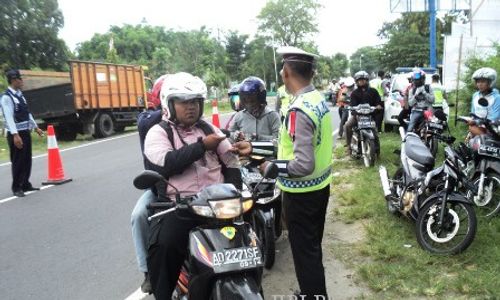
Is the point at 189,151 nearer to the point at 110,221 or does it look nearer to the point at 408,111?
the point at 110,221

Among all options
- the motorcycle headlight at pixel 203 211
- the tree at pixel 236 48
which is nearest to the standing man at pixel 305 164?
the motorcycle headlight at pixel 203 211

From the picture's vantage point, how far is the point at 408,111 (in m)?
10.4

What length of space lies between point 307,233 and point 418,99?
6.97 meters

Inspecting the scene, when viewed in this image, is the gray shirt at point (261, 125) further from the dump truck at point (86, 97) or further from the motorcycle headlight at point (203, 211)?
the dump truck at point (86, 97)

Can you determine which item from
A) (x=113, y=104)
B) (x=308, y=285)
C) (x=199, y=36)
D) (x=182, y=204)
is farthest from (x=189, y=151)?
(x=199, y=36)

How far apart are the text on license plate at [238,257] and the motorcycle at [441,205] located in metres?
2.49

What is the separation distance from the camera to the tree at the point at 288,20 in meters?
78.6

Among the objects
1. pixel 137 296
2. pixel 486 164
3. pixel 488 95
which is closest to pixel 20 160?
pixel 137 296

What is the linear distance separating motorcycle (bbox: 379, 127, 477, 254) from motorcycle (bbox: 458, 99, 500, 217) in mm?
→ 525

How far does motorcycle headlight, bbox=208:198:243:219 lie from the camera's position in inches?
103

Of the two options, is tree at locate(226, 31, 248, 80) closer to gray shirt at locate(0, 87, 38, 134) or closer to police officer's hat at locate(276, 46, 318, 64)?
gray shirt at locate(0, 87, 38, 134)

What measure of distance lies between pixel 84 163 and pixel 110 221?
208 inches

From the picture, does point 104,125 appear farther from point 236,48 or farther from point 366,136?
point 236,48

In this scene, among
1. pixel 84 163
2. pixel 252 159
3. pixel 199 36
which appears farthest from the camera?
pixel 199 36
